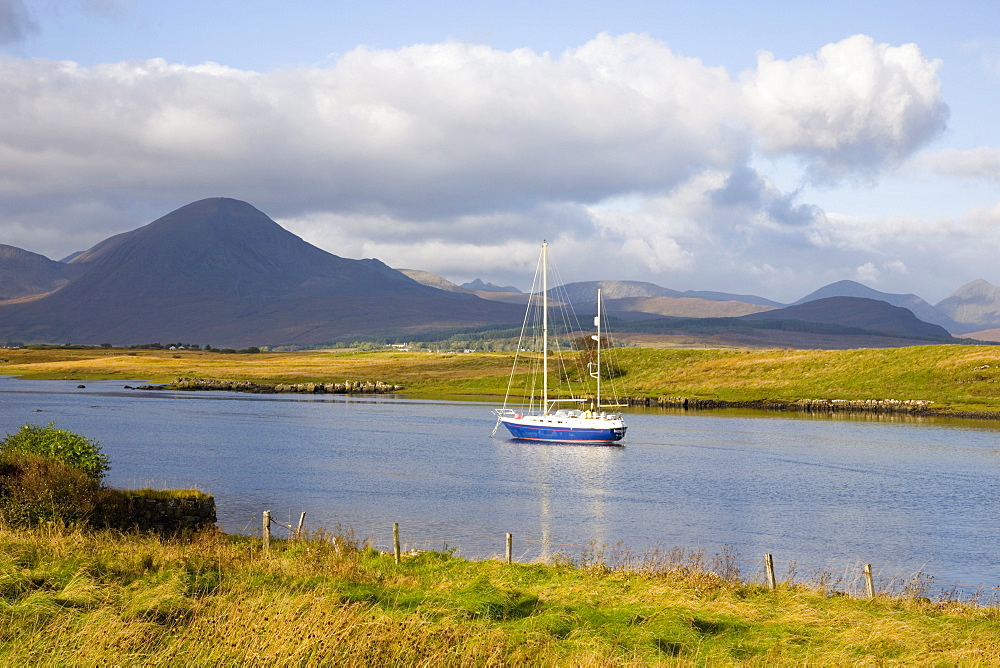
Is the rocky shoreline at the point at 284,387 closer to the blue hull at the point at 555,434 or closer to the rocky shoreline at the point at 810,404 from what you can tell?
the rocky shoreline at the point at 810,404

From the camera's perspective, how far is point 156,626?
1330 centimetres

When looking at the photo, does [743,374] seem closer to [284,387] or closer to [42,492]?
[284,387]

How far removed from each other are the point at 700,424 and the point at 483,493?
57142 millimetres

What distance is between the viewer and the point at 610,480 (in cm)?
5712

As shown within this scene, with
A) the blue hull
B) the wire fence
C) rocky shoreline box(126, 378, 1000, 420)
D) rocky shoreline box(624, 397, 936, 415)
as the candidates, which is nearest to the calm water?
the wire fence

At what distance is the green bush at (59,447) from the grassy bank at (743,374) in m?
107

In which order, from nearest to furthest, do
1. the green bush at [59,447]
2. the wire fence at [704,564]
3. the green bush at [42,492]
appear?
the green bush at [42,492], the wire fence at [704,564], the green bush at [59,447]

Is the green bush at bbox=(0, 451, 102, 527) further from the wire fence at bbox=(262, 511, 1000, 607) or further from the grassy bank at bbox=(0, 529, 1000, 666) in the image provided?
the wire fence at bbox=(262, 511, 1000, 607)

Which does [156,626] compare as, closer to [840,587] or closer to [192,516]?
[192,516]

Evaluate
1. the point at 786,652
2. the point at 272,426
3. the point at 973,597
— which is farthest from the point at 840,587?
the point at 272,426

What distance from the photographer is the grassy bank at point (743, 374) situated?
125875 mm

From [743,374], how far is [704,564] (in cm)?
12465

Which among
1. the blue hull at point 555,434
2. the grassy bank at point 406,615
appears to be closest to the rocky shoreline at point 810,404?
the blue hull at point 555,434

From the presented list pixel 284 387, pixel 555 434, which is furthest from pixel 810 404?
pixel 284 387
